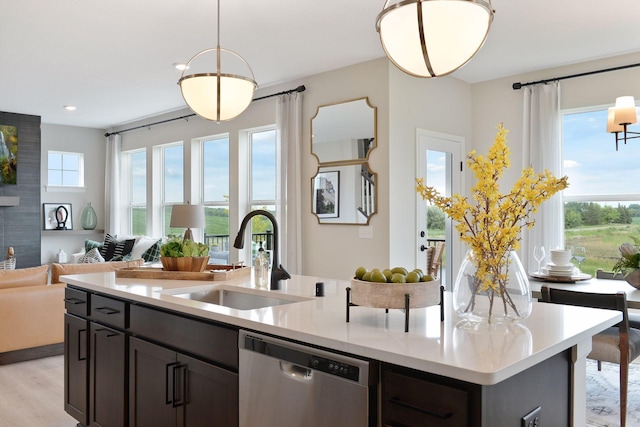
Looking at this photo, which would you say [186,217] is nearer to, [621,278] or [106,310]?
[106,310]

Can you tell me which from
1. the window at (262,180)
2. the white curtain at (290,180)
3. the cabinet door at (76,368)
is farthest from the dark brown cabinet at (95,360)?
the window at (262,180)

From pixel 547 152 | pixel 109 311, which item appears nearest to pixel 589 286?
pixel 547 152

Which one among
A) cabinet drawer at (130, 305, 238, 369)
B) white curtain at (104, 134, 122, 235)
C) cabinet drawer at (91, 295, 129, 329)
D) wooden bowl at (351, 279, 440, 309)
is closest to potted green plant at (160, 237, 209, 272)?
cabinet drawer at (91, 295, 129, 329)

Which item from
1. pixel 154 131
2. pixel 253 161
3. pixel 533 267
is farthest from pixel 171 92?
pixel 533 267

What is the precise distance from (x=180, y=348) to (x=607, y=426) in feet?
8.43

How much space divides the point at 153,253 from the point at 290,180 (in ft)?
8.56

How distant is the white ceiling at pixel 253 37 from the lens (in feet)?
11.9

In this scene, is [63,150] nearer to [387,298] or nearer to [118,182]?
[118,182]

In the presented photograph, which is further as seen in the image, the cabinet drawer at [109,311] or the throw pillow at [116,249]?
the throw pillow at [116,249]

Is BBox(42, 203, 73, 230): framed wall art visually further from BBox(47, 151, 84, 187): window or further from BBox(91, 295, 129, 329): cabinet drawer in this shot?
BBox(91, 295, 129, 329): cabinet drawer

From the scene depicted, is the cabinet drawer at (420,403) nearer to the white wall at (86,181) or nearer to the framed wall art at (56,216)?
the white wall at (86,181)

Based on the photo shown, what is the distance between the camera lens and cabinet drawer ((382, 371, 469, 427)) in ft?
4.15

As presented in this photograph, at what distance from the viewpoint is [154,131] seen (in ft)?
25.6

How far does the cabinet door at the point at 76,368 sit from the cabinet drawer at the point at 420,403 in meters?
2.05
